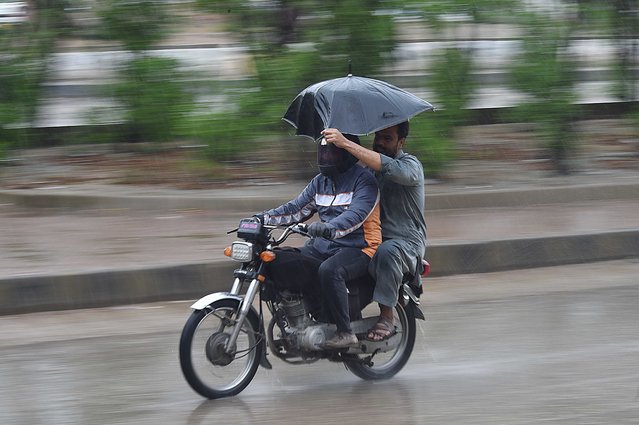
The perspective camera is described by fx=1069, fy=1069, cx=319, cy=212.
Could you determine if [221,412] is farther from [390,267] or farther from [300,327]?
[390,267]

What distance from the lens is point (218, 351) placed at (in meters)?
5.75

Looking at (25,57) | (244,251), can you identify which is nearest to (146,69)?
(25,57)

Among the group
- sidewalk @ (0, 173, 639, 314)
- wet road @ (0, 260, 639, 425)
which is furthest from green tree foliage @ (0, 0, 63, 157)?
wet road @ (0, 260, 639, 425)

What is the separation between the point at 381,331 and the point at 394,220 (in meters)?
0.65

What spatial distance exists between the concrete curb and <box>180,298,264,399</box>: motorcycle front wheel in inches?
101

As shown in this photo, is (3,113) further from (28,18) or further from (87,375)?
(87,375)

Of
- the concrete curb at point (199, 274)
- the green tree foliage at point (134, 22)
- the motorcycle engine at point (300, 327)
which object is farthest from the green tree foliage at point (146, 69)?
the motorcycle engine at point (300, 327)

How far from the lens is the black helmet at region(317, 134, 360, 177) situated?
5879 millimetres

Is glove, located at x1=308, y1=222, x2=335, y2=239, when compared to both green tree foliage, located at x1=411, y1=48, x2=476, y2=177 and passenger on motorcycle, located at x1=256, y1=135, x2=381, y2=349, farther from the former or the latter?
green tree foliage, located at x1=411, y1=48, x2=476, y2=177

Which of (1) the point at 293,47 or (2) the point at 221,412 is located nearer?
(2) the point at 221,412

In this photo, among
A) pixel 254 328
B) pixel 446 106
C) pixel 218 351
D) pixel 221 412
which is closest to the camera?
pixel 221 412

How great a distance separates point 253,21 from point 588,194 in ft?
13.4

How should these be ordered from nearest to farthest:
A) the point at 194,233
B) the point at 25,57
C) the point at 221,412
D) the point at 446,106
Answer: the point at 221,412
the point at 194,233
the point at 446,106
the point at 25,57

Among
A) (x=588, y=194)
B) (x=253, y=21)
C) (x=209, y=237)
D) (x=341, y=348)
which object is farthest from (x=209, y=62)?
(x=341, y=348)
